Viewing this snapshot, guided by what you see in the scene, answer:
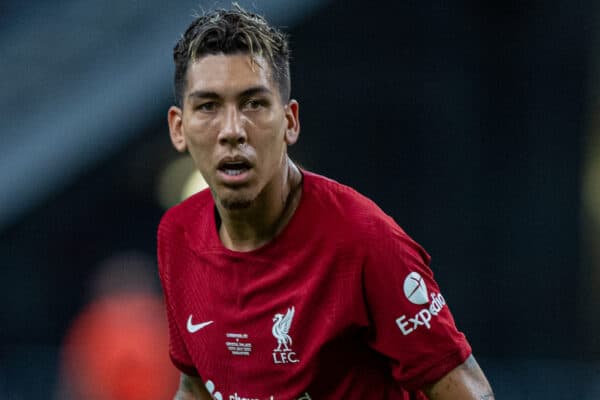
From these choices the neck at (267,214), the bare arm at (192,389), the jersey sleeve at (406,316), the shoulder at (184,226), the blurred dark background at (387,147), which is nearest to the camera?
the jersey sleeve at (406,316)

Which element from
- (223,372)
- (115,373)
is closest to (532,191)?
(115,373)

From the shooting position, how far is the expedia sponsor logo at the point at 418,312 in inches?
101

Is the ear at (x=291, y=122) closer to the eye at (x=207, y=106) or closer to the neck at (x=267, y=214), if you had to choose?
the neck at (x=267, y=214)

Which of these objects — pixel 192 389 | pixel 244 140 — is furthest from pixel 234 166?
pixel 192 389

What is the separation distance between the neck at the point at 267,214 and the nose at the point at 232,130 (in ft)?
0.64

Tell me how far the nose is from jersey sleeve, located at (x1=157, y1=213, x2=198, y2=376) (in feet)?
1.93

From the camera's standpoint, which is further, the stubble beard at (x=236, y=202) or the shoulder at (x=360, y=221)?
the stubble beard at (x=236, y=202)

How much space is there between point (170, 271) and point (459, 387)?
1.01 m

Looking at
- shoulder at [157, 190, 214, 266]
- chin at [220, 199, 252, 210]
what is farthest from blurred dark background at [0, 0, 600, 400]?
chin at [220, 199, 252, 210]

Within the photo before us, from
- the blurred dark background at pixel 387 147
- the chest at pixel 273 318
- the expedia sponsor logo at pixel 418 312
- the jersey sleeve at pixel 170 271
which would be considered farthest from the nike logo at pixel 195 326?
the blurred dark background at pixel 387 147

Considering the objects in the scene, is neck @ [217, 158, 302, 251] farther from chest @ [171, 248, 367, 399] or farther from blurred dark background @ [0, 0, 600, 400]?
blurred dark background @ [0, 0, 600, 400]

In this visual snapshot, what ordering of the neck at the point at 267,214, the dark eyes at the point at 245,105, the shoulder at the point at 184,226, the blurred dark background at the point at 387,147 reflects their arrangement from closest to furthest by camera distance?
the dark eyes at the point at 245,105 → the neck at the point at 267,214 → the shoulder at the point at 184,226 → the blurred dark background at the point at 387,147

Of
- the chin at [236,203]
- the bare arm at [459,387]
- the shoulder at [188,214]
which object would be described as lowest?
the bare arm at [459,387]

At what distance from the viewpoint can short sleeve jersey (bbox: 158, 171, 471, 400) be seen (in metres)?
2.58
